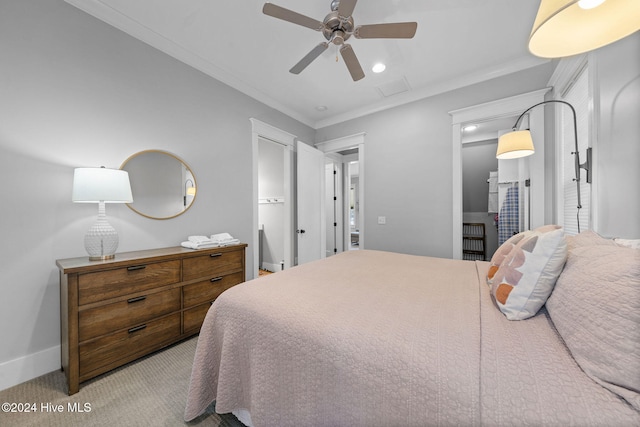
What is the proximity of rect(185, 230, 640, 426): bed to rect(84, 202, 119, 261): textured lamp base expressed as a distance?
1178 mm

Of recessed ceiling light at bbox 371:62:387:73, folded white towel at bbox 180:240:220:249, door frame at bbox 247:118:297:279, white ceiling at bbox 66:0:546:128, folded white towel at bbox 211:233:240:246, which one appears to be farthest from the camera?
door frame at bbox 247:118:297:279

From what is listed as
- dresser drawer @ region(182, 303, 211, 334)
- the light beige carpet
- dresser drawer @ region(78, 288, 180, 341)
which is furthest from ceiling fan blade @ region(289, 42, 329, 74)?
the light beige carpet

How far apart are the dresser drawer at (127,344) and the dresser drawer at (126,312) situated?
0.17 ft

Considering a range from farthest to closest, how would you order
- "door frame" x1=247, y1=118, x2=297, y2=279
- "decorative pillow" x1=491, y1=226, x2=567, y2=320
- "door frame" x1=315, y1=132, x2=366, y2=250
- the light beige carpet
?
"door frame" x1=315, y1=132, x2=366, y2=250, "door frame" x1=247, y1=118, x2=297, y2=279, the light beige carpet, "decorative pillow" x1=491, y1=226, x2=567, y2=320

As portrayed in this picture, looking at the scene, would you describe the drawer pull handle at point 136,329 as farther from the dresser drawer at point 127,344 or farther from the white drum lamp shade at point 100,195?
the white drum lamp shade at point 100,195

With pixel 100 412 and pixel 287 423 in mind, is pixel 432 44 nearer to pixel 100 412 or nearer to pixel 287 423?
pixel 287 423

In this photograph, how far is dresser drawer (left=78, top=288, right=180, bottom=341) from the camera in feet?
5.15

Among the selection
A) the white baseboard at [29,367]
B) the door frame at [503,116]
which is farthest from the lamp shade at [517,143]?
the white baseboard at [29,367]

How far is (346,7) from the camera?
61.0 inches

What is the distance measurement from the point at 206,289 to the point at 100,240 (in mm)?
919

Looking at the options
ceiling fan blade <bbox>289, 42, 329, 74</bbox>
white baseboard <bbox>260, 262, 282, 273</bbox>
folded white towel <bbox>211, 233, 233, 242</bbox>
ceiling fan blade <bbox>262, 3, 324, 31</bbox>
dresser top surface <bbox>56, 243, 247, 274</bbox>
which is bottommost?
white baseboard <bbox>260, 262, 282, 273</bbox>

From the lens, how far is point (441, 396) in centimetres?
67

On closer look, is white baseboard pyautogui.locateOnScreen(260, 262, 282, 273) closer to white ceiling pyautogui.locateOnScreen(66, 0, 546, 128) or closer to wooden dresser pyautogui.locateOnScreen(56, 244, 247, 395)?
wooden dresser pyautogui.locateOnScreen(56, 244, 247, 395)

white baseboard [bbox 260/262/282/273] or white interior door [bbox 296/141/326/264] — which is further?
white baseboard [bbox 260/262/282/273]
